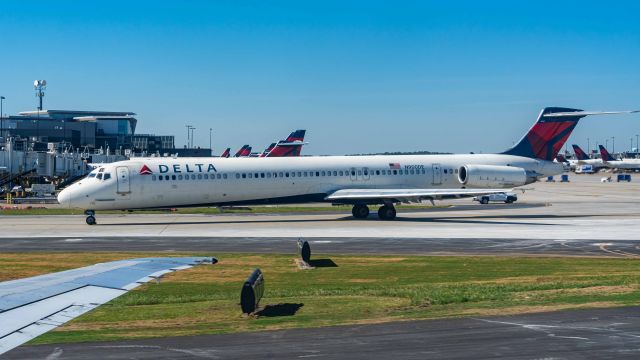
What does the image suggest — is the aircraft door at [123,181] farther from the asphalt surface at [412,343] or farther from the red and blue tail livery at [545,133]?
the asphalt surface at [412,343]

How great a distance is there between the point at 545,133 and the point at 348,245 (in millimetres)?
24915

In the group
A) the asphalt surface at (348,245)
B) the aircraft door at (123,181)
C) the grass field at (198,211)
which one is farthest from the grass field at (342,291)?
the grass field at (198,211)

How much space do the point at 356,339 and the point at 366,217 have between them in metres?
34.8

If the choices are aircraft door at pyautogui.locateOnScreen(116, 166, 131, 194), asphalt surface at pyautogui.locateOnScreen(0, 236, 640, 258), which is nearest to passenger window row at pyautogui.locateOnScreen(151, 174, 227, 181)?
aircraft door at pyautogui.locateOnScreen(116, 166, 131, 194)

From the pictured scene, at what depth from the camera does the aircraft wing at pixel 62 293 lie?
901 cm

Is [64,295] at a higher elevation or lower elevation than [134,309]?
higher

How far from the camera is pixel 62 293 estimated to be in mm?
11234

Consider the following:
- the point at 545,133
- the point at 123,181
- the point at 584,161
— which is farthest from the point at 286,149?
the point at 584,161

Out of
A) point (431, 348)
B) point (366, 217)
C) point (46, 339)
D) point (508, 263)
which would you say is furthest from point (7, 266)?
point (366, 217)

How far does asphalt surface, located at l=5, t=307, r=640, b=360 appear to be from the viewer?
1243 cm

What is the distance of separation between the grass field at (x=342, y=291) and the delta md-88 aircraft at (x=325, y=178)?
13075mm

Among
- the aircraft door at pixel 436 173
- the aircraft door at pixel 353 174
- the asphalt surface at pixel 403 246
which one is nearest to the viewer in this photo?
the asphalt surface at pixel 403 246

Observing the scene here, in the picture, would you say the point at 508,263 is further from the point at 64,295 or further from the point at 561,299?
the point at 64,295

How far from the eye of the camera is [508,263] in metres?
28.0
